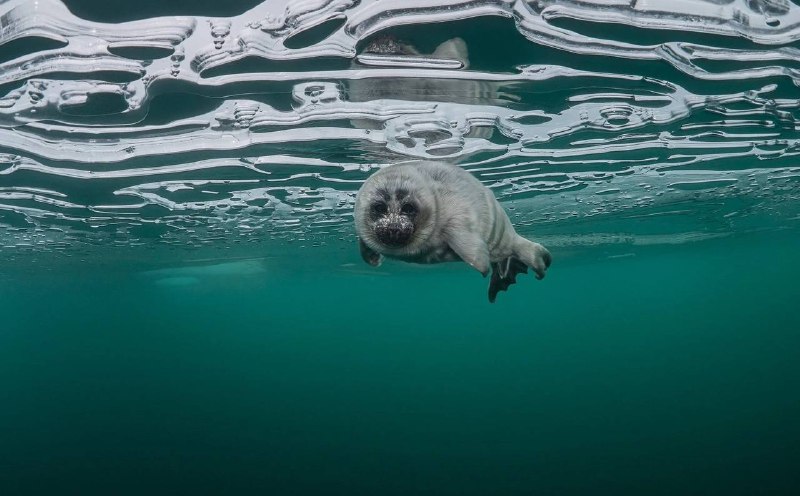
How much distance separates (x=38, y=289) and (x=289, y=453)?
90.2ft

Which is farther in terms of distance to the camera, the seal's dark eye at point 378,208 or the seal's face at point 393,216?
the seal's dark eye at point 378,208

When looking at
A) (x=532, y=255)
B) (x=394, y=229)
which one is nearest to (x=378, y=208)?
(x=394, y=229)

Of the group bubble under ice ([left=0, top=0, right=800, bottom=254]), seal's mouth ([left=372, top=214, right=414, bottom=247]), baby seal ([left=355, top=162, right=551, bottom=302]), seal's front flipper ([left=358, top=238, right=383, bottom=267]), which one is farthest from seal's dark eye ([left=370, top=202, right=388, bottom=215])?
bubble under ice ([left=0, top=0, right=800, bottom=254])

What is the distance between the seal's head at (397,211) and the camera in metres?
4.24

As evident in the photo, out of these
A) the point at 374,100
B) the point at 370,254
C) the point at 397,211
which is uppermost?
the point at 374,100

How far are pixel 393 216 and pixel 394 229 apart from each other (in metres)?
0.14

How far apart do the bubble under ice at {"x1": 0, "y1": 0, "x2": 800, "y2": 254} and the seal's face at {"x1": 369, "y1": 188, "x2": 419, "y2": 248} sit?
9.73 feet

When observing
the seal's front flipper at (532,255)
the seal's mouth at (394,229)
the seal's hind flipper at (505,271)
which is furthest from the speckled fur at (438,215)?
the seal's hind flipper at (505,271)

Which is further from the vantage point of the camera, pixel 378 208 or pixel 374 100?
pixel 374 100

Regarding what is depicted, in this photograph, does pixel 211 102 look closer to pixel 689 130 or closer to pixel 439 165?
pixel 439 165

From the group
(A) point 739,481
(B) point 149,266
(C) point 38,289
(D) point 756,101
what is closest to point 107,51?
(D) point 756,101

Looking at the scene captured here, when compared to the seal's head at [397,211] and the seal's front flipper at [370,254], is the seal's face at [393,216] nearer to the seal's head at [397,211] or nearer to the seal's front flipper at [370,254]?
the seal's head at [397,211]

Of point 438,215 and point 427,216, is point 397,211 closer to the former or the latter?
point 427,216

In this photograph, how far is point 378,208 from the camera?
4.46 meters
